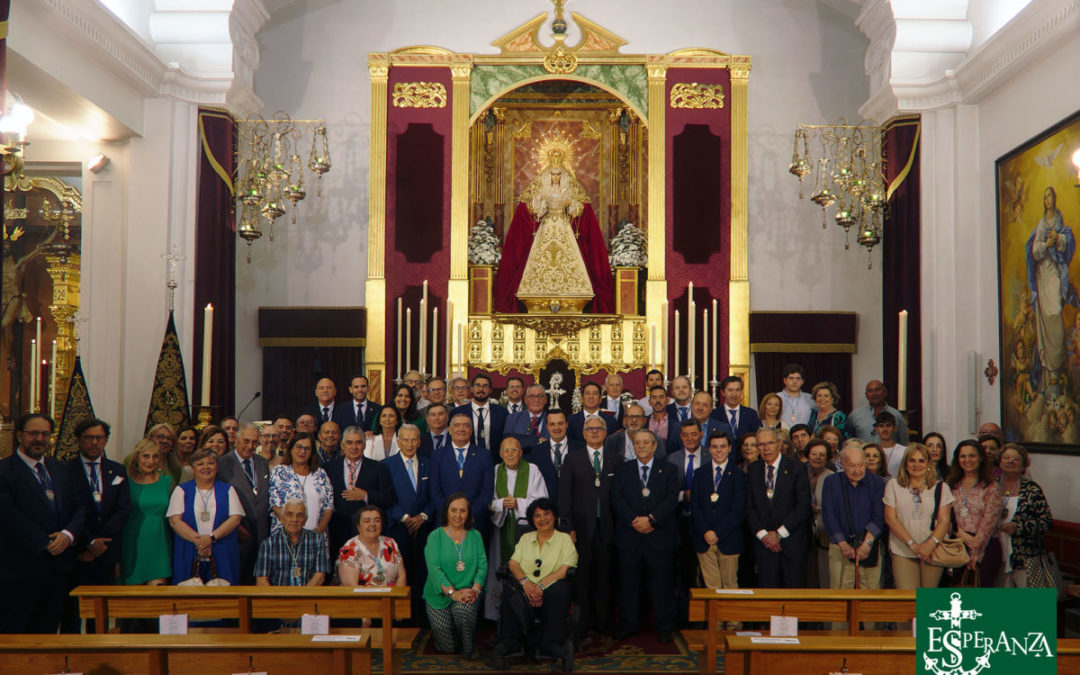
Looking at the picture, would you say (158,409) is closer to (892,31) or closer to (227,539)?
(227,539)

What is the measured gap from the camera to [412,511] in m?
7.05

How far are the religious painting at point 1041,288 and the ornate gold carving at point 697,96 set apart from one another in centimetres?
379

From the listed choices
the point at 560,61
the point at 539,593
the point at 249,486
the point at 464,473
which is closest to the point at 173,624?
the point at 249,486

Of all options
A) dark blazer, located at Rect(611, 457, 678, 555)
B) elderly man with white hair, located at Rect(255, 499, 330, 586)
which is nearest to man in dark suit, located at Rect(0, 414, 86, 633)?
elderly man with white hair, located at Rect(255, 499, 330, 586)

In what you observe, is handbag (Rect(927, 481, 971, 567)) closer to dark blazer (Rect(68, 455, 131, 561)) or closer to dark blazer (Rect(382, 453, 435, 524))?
dark blazer (Rect(382, 453, 435, 524))

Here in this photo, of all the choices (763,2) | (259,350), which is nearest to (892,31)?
(763,2)

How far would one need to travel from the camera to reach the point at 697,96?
12.4 m

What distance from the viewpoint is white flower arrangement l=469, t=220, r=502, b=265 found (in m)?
12.3

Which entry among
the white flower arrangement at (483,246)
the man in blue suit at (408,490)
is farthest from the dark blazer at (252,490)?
the white flower arrangement at (483,246)

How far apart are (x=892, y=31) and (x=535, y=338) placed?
4.98 m

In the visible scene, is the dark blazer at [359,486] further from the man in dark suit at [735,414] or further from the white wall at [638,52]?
the white wall at [638,52]

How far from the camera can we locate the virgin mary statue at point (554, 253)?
11.8 meters

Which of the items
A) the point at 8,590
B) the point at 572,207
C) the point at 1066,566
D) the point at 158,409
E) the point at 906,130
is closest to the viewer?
the point at 8,590

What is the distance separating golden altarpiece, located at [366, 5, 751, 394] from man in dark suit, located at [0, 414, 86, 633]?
597 cm
